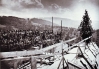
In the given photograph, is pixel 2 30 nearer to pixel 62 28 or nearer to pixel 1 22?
pixel 1 22

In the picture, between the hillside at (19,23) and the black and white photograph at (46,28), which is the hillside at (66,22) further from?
the hillside at (19,23)

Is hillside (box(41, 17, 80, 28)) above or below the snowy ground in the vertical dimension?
above

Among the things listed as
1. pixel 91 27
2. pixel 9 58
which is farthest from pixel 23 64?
pixel 91 27

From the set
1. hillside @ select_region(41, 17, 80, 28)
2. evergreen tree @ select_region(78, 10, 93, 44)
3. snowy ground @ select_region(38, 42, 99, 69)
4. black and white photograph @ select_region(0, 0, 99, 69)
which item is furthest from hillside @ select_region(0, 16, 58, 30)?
evergreen tree @ select_region(78, 10, 93, 44)

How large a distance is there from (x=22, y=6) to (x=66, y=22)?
847mm

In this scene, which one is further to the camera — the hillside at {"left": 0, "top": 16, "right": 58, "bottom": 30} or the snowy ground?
the hillside at {"left": 0, "top": 16, "right": 58, "bottom": 30}

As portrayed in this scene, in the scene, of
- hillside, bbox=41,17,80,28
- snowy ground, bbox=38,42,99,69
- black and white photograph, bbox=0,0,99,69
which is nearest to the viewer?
snowy ground, bbox=38,42,99,69

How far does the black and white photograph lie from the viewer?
220cm

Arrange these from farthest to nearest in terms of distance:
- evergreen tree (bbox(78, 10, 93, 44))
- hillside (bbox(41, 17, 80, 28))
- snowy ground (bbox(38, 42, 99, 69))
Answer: evergreen tree (bbox(78, 10, 93, 44)) → hillside (bbox(41, 17, 80, 28)) → snowy ground (bbox(38, 42, 99, 69))

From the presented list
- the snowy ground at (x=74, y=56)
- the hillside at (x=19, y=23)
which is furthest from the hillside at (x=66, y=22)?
the snowy ground at (x=74, y=56)

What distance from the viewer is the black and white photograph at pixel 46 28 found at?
2201 millimetres

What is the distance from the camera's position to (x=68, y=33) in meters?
2.54

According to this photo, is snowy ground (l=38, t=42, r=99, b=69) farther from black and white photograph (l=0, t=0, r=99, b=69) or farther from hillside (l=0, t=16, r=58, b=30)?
hillside (l=0, t=16, r=58, b=30)

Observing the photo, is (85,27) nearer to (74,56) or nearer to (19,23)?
(74,56)
